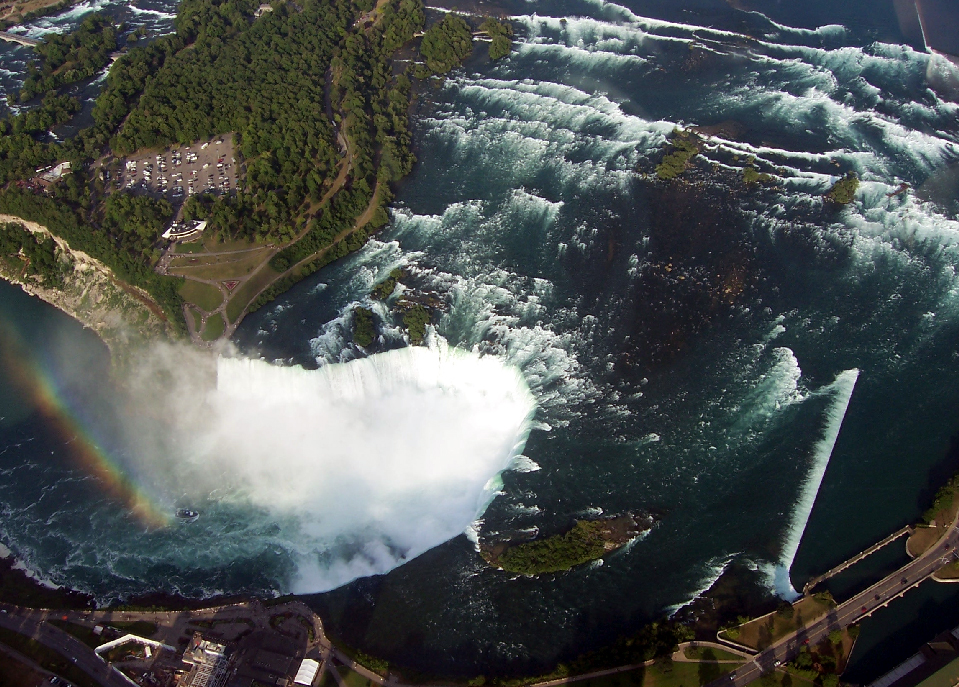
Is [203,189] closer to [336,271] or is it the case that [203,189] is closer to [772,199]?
[336,271]

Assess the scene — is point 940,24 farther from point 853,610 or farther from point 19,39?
point 19,39

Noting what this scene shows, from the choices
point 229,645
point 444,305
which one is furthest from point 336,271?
point 229,645

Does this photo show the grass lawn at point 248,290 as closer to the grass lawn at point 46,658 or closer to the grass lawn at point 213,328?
the grass lawn at point 213,328

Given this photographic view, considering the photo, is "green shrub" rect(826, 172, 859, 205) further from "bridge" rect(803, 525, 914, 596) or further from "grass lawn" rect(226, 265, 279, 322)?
"grass lawn" rect(226, 265, 279, 322)

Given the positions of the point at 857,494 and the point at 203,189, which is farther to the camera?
the point at 203,189

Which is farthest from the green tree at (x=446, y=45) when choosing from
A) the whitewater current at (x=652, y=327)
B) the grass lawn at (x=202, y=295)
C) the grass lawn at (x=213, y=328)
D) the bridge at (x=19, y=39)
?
the bridge at (x=19, y=39)
